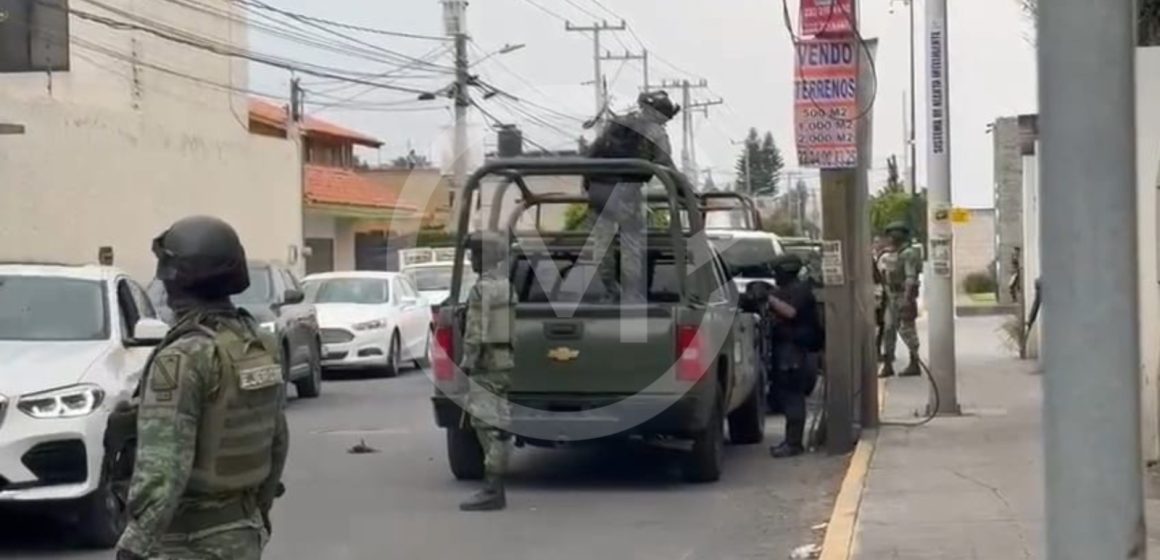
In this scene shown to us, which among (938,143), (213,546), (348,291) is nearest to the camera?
(213,546)

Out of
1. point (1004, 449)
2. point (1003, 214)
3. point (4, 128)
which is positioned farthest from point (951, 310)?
point (1003, 214)

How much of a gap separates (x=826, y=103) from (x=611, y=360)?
2972 mm

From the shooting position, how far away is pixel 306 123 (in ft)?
180

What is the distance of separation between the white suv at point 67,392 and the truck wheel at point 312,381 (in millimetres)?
9258

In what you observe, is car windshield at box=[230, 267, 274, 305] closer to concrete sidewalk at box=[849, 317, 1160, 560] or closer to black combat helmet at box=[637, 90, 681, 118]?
black combat helmet at box=[637, 90, 681, 118]

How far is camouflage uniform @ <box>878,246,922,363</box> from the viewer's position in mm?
20406

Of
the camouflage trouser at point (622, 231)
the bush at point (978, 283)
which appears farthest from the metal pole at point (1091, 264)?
the bush at point (978, 283)

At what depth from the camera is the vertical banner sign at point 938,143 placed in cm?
1587

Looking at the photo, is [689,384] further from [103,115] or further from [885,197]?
[885,197]

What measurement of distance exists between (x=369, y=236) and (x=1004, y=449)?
3969 cm

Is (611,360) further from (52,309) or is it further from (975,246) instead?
(975,246)

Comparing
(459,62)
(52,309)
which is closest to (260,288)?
(52,309)

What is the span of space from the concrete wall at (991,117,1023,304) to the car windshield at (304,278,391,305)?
11.1m

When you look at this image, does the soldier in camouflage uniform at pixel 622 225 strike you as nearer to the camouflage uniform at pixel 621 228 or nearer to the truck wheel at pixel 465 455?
the camouflage uniform at pixel 621 228
